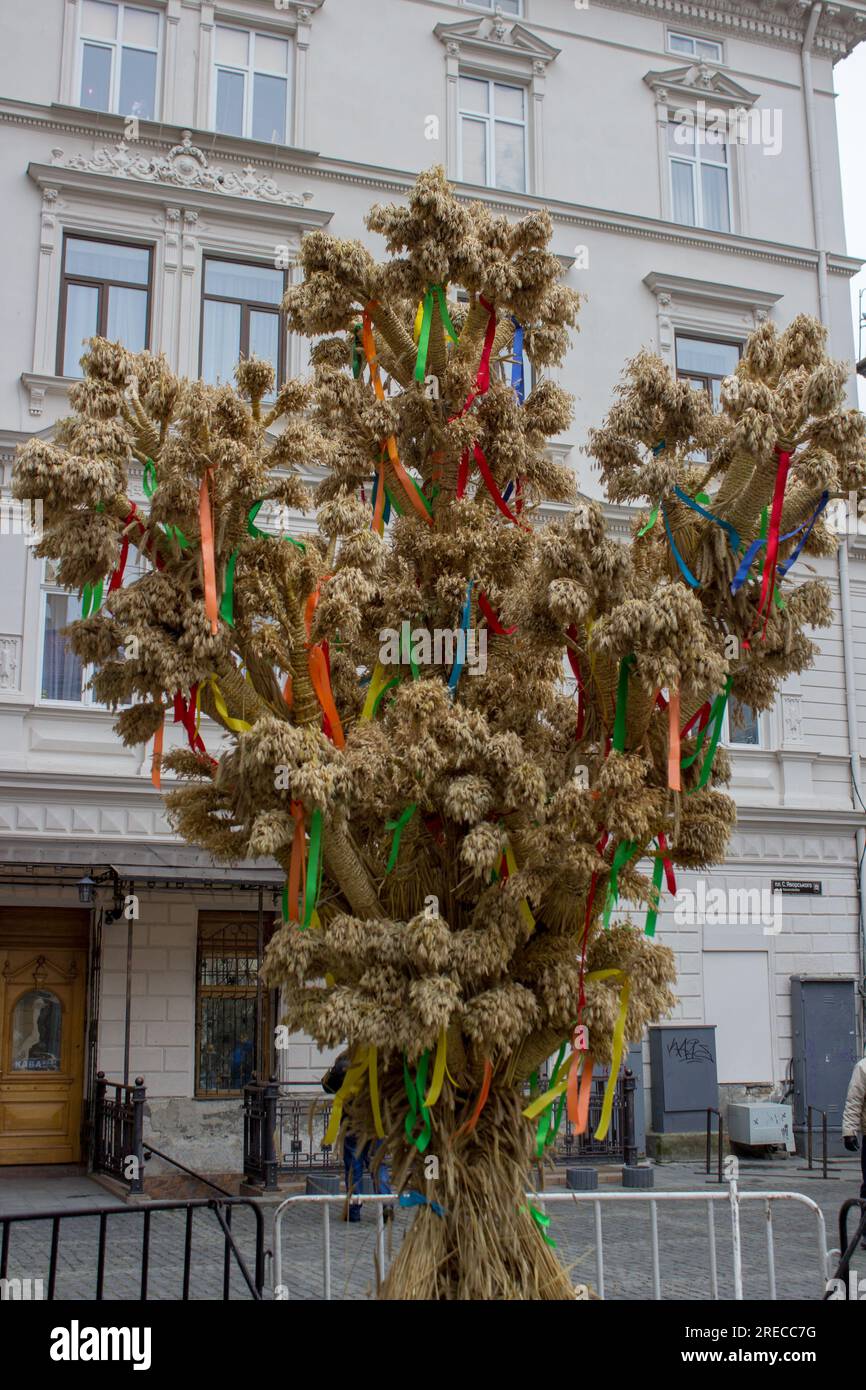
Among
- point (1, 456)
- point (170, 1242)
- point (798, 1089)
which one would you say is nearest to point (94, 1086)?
point (170, 1242)

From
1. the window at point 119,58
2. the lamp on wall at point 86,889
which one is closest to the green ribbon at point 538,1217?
the lamp on wall at point 86,889

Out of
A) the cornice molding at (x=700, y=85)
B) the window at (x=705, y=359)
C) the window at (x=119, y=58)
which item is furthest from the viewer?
the cornice molding at (x=700, y=85)

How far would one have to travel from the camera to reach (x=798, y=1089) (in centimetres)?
1848

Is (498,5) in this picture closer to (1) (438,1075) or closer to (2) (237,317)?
(2) (237,317)

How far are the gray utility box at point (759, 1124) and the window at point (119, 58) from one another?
48.8 feet

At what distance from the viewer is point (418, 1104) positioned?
6309 millimetres

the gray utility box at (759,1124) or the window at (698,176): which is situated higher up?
the window at (698,176)

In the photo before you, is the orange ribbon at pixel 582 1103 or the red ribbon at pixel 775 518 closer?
the orange ribbon at pixel 582 1103

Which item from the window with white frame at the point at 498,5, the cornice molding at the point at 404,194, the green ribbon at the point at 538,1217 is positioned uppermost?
the window with white frame at the point at 498,5

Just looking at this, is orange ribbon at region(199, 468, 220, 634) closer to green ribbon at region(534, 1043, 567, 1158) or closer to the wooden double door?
green ribbon at region(534, 1043, 567, 1158)

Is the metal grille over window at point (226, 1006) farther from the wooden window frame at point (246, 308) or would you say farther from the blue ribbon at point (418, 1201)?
the blue ribbon at point (418, 1201)

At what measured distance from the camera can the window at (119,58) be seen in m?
17.5

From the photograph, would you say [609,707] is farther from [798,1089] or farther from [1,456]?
[798,1089]

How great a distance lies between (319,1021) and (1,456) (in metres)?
11.8
